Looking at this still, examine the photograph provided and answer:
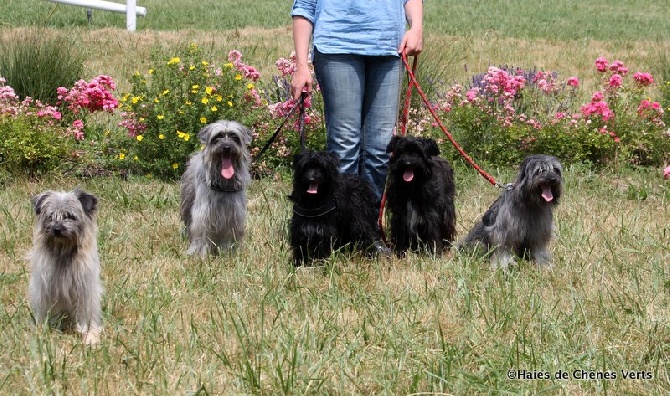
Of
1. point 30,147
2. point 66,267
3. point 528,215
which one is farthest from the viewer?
point 30,147

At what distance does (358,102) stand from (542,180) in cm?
153

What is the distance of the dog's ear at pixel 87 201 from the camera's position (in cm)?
516

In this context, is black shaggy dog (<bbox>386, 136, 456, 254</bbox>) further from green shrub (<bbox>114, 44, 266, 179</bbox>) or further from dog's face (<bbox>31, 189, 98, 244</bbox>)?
green shrub (<bbox>114, 44, 266, 179</bbox>)

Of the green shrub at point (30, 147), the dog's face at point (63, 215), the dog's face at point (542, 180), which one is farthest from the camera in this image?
the green shrub at point (30, 147)

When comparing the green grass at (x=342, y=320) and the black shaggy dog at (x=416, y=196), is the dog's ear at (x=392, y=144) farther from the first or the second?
the green grass at (x=342, y=320)

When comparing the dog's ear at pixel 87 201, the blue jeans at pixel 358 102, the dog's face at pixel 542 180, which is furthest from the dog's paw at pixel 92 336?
the dog's face at pixel 542 180

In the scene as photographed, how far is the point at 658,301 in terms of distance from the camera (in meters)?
5.64

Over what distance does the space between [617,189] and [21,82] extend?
737 cm

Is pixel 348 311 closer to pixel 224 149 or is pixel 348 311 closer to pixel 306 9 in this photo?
pixel 224 149

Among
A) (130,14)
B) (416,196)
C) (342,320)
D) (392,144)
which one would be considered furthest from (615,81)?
(130,14)

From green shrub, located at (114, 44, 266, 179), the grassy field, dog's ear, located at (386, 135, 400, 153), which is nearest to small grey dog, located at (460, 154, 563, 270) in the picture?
the grassy field

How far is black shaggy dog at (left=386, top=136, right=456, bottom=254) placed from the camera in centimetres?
648

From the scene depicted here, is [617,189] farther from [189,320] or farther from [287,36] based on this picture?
[287,36]

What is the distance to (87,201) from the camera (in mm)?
5180
